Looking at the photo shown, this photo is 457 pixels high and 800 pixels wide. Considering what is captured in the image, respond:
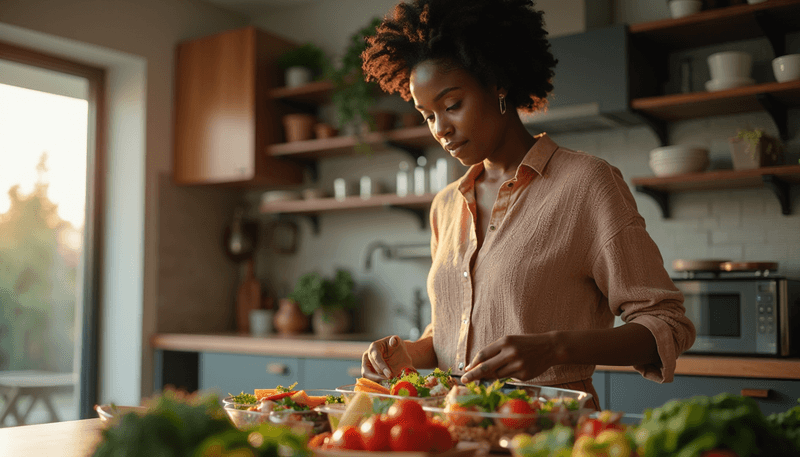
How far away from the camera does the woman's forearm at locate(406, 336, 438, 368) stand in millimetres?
1524

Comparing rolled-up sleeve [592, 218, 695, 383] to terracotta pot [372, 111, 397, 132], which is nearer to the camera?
rolled-up sleeve [592, 218, 695, 383]

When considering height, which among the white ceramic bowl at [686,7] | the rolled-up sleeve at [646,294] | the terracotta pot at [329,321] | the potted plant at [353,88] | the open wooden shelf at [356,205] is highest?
the white ceramic bowl at [686,7]

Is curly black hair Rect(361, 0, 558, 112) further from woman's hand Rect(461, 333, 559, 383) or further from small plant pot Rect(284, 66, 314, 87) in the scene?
small plant pot Rect(284, 66, 314, 87)

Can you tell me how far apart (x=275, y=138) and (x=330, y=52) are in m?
0.59

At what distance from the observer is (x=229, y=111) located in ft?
12.3

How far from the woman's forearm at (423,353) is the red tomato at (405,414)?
662 mm

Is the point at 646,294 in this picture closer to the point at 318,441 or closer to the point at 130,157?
the point at 318,441

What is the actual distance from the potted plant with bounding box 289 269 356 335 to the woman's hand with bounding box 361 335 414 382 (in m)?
2.12

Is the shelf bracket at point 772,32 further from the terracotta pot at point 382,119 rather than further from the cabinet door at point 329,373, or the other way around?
the cabinet door at point 329,373

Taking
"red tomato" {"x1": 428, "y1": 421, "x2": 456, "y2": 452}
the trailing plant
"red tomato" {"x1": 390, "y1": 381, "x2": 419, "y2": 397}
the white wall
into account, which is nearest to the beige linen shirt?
"red tomato" {"x1": 390, "y1": 381, "x2": 419, "y2": 397}

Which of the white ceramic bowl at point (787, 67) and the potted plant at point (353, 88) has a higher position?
the potted plant at point (353, 88)

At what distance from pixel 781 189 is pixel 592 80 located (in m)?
0.80

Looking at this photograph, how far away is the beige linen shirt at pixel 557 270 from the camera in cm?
127

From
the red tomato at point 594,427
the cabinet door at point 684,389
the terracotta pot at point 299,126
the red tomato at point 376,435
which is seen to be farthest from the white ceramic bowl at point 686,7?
the red tomato at point 376,435
